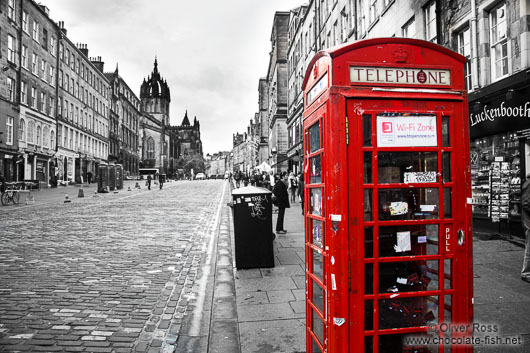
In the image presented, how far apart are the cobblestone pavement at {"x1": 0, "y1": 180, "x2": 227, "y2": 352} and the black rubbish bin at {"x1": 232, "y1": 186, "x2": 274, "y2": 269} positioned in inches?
37.3

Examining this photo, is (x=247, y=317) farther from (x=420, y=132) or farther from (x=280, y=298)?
(x=420, y=132)

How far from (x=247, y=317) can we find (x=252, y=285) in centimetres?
139

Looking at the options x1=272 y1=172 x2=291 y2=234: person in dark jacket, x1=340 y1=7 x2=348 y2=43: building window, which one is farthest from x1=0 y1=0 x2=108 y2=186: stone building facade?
x1=272 y1=172 x2=291 y2=234: person in dark jacket

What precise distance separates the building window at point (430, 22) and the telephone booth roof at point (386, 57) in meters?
11.7

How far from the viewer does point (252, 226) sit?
7.16 meters

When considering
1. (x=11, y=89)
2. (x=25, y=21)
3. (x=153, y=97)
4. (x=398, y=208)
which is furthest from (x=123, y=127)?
(x=398, y=208)

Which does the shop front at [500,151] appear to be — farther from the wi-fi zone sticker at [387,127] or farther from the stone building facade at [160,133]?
the stone building facade at [160,133]

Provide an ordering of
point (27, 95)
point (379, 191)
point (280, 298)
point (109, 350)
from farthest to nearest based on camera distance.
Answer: point (27, 95), point (280, 298), point (109, 350), point (379, 191)

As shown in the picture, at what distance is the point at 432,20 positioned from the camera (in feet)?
44.1

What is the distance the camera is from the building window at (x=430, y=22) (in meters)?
13.3

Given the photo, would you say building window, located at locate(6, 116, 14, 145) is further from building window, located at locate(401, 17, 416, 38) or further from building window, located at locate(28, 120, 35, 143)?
building window, located at locate(401, 17, 416, 38)

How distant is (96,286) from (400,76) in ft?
17.6

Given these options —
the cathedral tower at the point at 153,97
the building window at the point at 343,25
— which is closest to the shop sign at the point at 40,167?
the building window at the point at 343,25

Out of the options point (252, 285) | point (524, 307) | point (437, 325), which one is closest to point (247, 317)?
point (252, 285)
